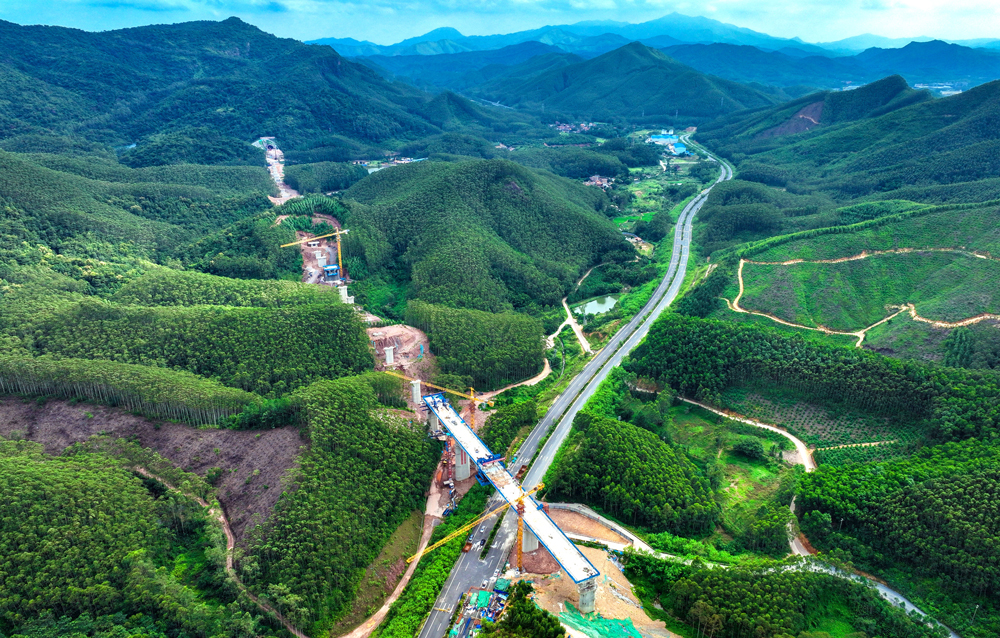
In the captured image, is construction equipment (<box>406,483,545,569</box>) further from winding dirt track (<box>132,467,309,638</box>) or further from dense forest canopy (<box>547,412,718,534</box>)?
winding dirt track (<box>132,467,309,638</box>)

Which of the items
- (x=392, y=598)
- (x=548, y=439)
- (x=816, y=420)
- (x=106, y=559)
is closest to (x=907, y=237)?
(x=816, y=420)

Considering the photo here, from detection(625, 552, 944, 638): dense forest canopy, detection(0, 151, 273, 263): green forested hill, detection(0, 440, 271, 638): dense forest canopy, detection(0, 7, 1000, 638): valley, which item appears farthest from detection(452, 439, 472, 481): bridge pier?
detection(0, 151, 273, 263): green forested hill

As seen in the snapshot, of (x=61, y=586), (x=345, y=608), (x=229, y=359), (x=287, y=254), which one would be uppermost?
(x=287, y=254)

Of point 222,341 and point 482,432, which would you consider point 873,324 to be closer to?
point 482,432

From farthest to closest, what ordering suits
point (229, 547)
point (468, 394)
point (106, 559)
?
point (468, 394)
point (229, 547)
point (106, 559)

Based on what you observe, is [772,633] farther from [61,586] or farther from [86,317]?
[86,317]

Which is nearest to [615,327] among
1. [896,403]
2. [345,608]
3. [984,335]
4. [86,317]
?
[896,403]
